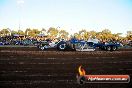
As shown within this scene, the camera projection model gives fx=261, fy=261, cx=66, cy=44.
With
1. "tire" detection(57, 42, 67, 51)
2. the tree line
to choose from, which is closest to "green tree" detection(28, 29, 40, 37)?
the tree line

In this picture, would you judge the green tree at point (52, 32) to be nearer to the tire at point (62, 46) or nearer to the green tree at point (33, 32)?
the green tree at point (33, 32)

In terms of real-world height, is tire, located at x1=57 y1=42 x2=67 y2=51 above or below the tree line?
below

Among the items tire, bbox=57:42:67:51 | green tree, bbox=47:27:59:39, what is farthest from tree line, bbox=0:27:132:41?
tire, bbox=57:42:67:51

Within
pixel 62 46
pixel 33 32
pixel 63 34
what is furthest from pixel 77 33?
pixel 62 46

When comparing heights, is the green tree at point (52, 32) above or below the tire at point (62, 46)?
above

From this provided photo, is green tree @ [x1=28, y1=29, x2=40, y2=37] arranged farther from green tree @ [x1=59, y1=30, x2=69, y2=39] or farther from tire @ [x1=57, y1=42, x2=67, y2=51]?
tire @ [x1=57, y1=42, x2=67, y2=51]

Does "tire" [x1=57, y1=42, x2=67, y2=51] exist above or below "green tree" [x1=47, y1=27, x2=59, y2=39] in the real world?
below

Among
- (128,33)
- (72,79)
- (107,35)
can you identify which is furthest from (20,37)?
(72,79)

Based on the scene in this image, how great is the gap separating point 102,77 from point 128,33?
8426cm

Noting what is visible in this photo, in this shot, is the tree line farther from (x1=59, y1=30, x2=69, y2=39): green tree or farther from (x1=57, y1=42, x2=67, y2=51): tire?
(x1=57, y1=42, x2=67, y2=51): tire

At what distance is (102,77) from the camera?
5.21m

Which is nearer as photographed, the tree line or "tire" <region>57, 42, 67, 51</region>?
"tire" <region>57, 42, 67, 51</region>

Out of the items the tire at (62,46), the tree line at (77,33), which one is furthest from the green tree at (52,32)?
the tire at (62,46)

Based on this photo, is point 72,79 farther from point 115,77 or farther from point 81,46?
point 81,46
